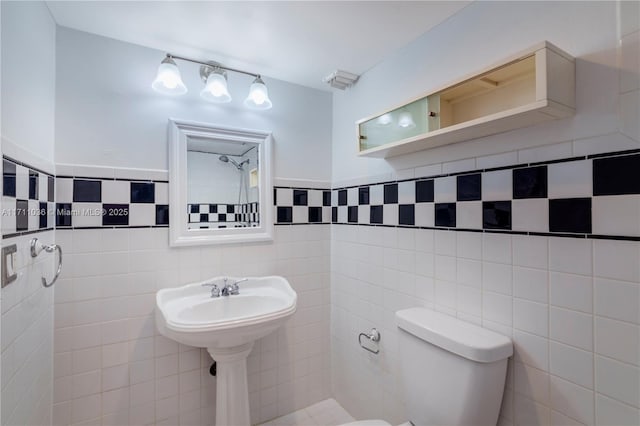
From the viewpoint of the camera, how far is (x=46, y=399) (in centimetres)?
127

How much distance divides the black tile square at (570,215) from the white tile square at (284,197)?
4.44ft

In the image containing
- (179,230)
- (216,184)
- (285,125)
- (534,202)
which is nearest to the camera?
(534,202)

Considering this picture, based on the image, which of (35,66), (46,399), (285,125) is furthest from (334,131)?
(46,399)

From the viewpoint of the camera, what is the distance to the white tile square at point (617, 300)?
80cm

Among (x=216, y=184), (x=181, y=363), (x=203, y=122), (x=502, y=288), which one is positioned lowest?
(x=181, y=363)

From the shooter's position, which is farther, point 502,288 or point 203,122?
point 203,122

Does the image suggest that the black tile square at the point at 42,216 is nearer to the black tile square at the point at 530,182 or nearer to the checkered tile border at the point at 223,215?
the checkered tile border at the point at 223,215

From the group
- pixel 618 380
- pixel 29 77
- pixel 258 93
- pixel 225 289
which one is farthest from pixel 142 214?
pixel 618 380

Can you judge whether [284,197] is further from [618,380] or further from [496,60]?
[618,380]

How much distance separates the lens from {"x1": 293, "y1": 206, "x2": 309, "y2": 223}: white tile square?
6.40 feet

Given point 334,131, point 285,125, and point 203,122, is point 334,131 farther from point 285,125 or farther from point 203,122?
point 203,122

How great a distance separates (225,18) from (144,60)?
0.54 metres

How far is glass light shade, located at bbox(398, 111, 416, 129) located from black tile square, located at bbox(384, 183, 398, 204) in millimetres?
332

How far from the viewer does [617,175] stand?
32.6 inches
